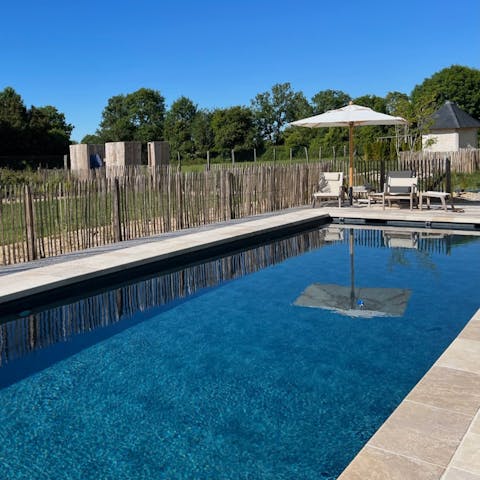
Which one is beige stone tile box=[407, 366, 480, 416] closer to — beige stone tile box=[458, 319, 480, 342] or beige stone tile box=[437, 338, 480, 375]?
beige stone tile box=[437, 338, 480, 375]

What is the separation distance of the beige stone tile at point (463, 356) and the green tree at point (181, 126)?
45221 millimetres

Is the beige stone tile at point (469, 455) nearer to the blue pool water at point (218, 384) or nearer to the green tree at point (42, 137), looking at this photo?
the blue pool water at point (218, 384)

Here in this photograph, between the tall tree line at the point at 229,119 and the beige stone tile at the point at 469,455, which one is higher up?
the tall tree line at the point at 229,119

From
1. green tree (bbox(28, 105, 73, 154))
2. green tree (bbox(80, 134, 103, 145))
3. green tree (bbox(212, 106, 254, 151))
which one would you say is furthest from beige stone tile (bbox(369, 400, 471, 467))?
green tree (bbox(80, 134, 103, 145))

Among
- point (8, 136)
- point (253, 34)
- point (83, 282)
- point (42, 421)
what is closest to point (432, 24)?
point (253, 34)

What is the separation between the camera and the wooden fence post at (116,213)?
8398mm

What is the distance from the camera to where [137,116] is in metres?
64.0

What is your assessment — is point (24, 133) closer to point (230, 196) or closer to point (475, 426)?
point (230, 196)

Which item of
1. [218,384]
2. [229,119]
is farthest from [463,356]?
[229,119]

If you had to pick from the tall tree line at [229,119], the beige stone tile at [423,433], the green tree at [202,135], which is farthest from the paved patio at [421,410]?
the green tree at [202,135]

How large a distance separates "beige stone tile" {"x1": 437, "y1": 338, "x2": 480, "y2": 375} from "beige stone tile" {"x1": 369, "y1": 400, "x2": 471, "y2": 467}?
2.13 ft

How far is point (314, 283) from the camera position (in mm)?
6633

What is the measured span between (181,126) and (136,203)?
155ft

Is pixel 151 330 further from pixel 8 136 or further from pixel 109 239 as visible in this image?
pixel 8 136
